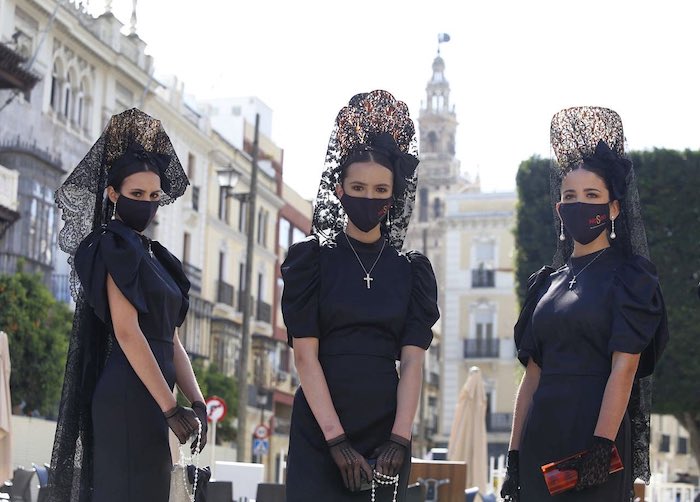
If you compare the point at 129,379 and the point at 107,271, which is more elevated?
the point at 107,271

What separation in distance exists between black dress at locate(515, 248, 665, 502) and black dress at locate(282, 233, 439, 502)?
27.1 inches

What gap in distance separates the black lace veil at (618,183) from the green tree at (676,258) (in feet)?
89.8

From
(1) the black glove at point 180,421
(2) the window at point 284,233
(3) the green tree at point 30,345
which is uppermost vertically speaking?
(2) the window at point 284,233

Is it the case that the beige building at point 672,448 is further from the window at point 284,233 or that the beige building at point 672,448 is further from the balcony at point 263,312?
the balcony at point 263,312

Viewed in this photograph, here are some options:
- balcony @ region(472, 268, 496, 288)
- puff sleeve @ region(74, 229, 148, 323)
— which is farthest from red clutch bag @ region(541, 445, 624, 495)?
balcony @ region(472, 268, 496, 288)

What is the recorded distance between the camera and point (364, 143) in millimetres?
5852

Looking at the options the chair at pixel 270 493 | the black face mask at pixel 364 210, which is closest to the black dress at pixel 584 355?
the black face mask at pixel 364 210

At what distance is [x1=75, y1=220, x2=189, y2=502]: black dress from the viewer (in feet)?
19.3

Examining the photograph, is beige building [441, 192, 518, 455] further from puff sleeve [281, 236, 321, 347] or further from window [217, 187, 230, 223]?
puff sleeve [281, 236, 321, 347]

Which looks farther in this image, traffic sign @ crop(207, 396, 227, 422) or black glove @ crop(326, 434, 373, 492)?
traffic sign @ crop(207, 396, 227, 422)

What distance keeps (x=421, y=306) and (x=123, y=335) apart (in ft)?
4.28

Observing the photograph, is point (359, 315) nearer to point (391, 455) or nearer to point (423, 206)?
point (391, 455)

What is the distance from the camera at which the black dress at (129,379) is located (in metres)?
5.88

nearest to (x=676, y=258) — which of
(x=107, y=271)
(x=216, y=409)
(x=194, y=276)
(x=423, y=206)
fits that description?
(x=216, y=409)
